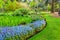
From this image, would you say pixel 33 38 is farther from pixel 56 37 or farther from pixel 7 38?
pixel 7 38

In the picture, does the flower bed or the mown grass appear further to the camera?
the mown grass

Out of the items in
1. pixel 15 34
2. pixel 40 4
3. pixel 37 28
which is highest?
pixel 15 34

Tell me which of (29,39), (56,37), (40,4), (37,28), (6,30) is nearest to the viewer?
(6,30)

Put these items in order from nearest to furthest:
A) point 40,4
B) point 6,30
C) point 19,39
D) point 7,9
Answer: point 6,30 < point 19,39 < point 7,9 < point 40,4

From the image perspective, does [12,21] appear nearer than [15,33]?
No

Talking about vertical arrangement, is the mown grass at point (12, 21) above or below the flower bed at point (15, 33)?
below

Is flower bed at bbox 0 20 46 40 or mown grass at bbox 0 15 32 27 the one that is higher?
flower bed at bbox 0 20 46 40

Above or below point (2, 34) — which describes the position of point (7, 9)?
below

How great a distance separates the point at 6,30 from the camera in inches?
315

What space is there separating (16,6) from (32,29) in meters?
18.1

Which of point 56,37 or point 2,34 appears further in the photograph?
point 56,37

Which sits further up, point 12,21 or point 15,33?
point 15,33

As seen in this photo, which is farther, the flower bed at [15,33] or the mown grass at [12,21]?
the mown grass at [12,21]

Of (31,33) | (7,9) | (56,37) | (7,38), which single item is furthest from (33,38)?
(7,9)
